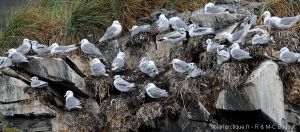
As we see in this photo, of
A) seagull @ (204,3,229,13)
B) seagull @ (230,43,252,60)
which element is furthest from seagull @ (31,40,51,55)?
seagull @ (230,43,252,60)

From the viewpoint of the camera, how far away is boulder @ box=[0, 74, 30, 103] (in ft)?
31.4

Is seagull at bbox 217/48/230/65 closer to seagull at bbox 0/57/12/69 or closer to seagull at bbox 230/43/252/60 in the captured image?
seagull at bbox 230/43/252/60

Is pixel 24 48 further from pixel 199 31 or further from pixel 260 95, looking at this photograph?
pixel 260 95

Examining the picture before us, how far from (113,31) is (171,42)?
1204mm

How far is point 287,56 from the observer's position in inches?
340

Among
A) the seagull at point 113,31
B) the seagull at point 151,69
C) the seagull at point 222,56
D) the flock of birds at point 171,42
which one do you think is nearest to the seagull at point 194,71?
the flock of birds at point 171,42

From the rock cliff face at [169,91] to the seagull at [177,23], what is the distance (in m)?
0.26

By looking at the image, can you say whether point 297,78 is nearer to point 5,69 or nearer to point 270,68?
point 270,68

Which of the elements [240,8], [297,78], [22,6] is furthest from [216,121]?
[22,6]

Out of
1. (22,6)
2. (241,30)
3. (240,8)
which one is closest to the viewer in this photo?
(241,30)

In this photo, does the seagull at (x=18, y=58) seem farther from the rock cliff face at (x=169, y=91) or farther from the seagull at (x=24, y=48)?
the seagull at (x=24, y=48)

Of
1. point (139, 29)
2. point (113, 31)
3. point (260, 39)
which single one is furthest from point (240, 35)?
point (113, 31)

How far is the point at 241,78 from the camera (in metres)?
8.59

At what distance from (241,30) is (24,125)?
140 inches
